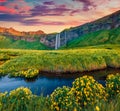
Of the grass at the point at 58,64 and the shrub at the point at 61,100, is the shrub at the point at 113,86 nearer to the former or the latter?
the shrub at the point at 61,100

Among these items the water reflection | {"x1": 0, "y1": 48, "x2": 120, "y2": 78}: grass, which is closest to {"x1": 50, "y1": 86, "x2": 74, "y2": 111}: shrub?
the water reflection

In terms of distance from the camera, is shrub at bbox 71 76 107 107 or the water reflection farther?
the water reflection

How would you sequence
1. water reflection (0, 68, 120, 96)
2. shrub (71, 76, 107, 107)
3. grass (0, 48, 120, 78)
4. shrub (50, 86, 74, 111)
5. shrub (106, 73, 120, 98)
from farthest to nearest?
1. grass (0, 48, 120, 78)
2. water reflection (0, 68, 120, 96)
3. shrub (106, 73, 120, 98)
4. shrub (71, 76, 107, 107)
5. shrub (50, 86, 74, 111)

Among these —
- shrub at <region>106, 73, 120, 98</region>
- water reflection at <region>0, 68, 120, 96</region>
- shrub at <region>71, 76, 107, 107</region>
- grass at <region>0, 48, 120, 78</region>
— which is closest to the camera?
shrub at <region>71, 76, 107, 107</region>

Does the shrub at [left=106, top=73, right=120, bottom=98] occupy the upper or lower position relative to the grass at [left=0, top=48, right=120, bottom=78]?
upper

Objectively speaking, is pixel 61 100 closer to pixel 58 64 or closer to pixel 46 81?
pixel 46 81

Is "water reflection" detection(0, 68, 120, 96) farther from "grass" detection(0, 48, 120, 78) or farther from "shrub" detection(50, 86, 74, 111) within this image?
"shrub" detection(50, 86, 74, 111)

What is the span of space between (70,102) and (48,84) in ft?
88.6

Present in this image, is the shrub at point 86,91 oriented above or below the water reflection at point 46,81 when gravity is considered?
above

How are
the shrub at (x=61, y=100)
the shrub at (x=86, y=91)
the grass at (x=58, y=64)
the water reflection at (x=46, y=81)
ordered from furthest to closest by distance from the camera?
the grass at (x=58, y=64)
the water reflection at (x=46, y=81)
the shrub at (x=86, y=91)
the shrub at (x=61, y=100)

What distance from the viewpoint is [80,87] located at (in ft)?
51.8

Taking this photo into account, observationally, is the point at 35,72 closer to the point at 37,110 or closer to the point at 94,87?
the point at 94,87

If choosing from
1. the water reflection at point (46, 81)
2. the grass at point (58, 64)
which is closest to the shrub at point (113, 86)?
the water reflection at point (46, 81)

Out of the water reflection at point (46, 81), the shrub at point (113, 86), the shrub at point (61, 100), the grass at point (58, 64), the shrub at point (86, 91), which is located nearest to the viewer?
the shrub at point (61, 100)
